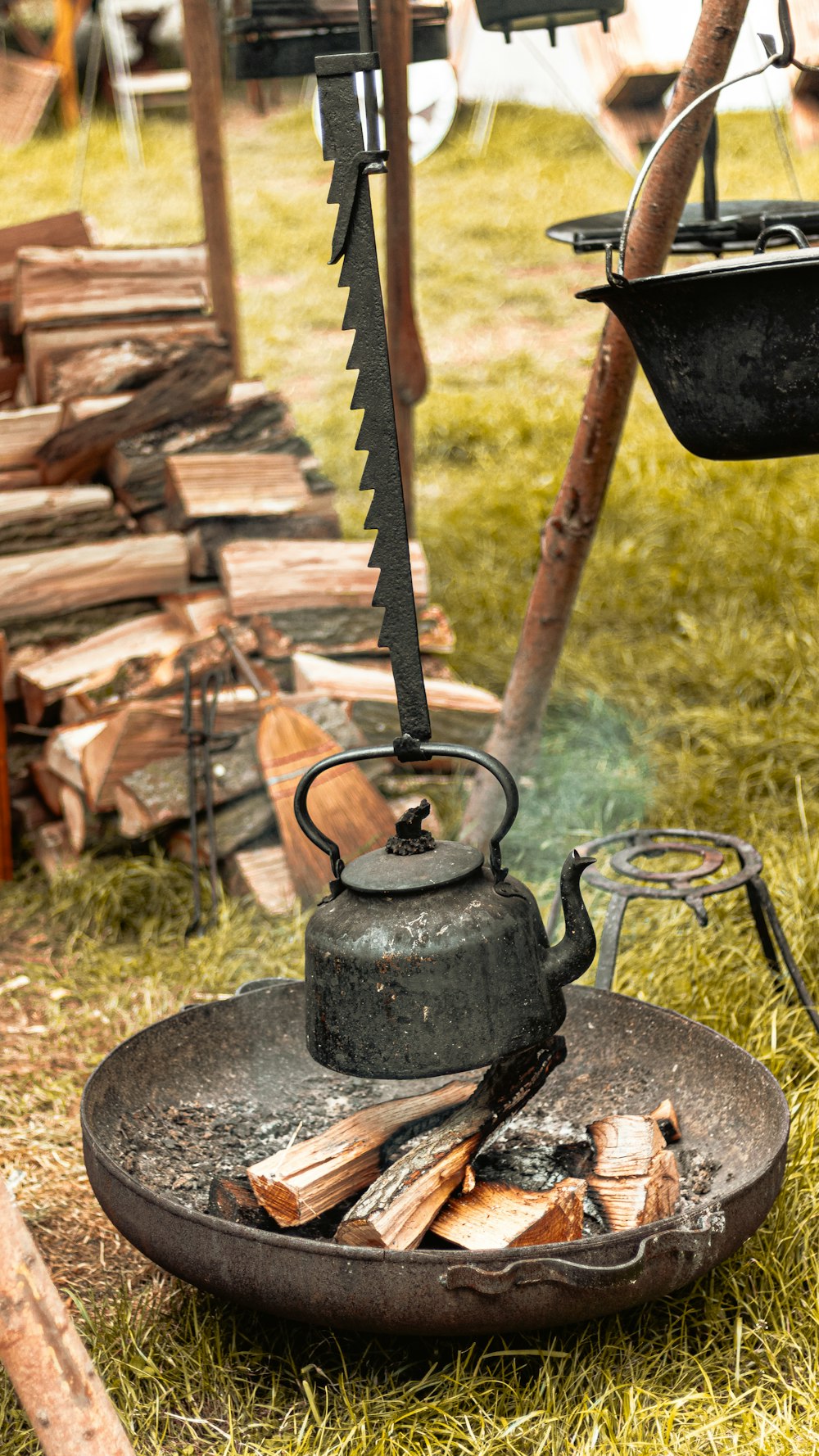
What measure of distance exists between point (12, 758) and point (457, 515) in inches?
93.7

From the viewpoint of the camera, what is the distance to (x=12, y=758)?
4434 millimetres

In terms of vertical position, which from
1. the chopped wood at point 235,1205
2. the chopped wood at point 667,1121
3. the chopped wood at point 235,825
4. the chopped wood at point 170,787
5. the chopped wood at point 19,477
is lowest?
the chopped wood at point 235,825

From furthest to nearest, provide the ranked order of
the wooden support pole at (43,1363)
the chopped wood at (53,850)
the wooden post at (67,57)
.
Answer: the wooden post at (67,57) < the chopped wood at (53,850) < the wooden support pole at (43,1363)

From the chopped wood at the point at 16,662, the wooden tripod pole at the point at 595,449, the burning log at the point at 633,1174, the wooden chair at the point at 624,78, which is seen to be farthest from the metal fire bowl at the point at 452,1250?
the wooden chair at the point at 624,78

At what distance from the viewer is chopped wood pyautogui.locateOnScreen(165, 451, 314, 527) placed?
14.2 feet

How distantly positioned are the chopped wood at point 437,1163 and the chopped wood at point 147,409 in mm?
2933

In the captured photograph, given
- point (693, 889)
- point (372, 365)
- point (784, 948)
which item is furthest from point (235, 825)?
point (372, 365)

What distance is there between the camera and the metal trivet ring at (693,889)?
266 centimetres

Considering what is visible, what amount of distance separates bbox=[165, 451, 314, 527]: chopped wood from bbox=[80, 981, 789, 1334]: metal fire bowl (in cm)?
209

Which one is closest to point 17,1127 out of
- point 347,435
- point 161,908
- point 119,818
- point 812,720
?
point 161,908

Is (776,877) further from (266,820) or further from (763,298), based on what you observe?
(763,298)

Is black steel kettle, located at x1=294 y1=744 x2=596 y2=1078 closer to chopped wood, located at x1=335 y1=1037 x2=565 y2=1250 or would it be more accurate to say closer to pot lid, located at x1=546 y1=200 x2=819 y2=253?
chopped wood, located at x1=335 y1=1037 x2=565 y2=1250

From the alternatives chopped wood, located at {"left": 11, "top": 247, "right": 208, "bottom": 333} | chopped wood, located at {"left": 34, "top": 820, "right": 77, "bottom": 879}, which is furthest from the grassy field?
chopped wood, located at {"left": 11, "top": 247, "right": 208, "bottom": 333}

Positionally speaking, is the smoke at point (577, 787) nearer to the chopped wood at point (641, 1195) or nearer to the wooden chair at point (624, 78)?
the chopped wood at point (641, 1195)
